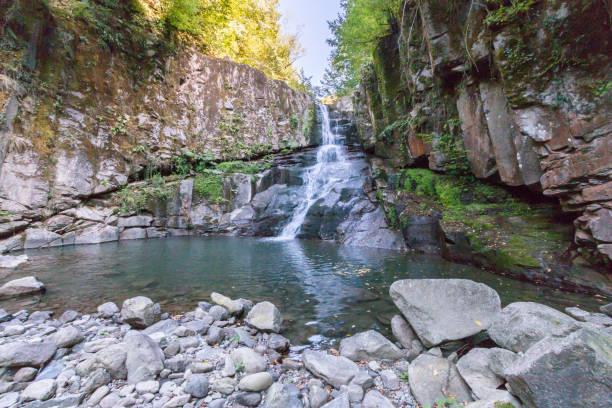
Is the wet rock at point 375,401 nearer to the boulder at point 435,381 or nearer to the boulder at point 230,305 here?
the boulder at point 435,381

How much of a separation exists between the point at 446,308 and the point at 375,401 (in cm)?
127

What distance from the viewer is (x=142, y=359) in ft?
7.16

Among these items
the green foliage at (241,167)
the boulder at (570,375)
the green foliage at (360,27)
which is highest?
the green foliage at (360,27)

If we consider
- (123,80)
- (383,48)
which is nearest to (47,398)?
(383,48)

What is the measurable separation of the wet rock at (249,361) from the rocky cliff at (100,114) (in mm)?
11432

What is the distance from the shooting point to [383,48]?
36.6ft

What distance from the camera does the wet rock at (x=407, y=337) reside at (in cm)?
255

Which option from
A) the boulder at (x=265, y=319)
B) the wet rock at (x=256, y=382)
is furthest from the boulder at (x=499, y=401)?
the boulder at (x=265, y=319)

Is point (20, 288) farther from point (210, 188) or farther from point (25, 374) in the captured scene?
point (210, 188)

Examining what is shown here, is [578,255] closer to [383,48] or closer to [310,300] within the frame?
[310,300]

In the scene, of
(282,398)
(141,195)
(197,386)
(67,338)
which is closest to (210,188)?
(141,195)

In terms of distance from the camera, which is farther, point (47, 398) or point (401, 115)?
point (401, 115)

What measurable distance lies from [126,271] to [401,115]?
10.8 m

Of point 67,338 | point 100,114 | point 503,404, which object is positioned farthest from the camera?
point 100,114
